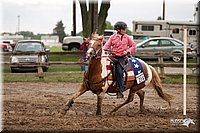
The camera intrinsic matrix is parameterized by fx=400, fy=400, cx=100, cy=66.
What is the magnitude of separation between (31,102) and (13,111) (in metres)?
1.75

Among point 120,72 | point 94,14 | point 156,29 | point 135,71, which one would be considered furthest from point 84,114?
point 156,29

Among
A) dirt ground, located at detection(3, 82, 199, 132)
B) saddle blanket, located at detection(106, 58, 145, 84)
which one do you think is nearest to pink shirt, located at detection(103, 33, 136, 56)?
saddle blanket, located at detection(106, 58, 145, 84)

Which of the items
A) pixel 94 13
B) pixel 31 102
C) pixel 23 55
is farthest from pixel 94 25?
pixel 31 102

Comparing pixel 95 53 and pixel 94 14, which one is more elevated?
pixel 94 14

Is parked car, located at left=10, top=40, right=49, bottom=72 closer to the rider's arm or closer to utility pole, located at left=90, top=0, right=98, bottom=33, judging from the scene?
utility pole, located at left=90, top=0, right=98, bottom=33

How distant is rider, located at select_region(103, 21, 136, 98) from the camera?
8.67 m

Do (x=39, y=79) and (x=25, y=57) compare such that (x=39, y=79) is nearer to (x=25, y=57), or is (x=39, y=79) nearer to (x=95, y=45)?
(x=25, y=57)

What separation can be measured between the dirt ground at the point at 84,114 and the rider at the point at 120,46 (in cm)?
87

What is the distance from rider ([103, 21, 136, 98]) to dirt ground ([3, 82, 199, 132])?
0.87m

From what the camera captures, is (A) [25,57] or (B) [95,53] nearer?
(B) [95,53]

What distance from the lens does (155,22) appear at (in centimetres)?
3416

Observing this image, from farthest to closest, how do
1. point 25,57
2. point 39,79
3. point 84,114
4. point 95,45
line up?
1. point 25,57
2. point 39,79
3. point 84,114
4. point 95,45

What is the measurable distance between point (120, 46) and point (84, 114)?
1705mm

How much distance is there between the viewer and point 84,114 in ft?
29.1
